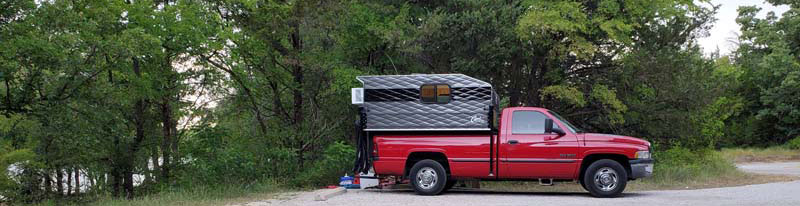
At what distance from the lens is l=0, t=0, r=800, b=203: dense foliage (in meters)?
17.0

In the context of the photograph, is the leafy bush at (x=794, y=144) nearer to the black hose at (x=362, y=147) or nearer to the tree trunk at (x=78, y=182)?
the black hose at (x=362, y=147)

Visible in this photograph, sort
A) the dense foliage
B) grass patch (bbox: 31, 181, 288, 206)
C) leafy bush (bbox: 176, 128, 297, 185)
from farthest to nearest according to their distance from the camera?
leafy bush (bbox: 176, 128, 297, 185) < the dense foliage < grass patch (bbox: 31, 181, 288, 206)

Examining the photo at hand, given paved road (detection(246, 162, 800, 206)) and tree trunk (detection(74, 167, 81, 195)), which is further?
tree trunk (detection(74, 167, 81, 195))

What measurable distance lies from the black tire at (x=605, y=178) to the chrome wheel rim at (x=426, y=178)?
9.40 ft

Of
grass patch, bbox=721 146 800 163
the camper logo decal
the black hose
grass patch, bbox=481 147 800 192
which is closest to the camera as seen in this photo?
the camper logo decal

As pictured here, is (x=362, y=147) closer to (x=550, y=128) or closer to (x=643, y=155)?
(x=550, y=128)

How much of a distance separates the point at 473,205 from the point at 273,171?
24.9ft

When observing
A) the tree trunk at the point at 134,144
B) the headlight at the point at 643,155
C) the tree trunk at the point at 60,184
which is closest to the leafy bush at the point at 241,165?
the tree trunk at the point at 134,144

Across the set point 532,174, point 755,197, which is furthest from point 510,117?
point 755,197

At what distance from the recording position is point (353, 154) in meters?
16.9

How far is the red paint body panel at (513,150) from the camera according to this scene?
12945 millimetres

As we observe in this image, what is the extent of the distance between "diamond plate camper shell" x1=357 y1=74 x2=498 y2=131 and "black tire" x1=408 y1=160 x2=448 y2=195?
0.71 m

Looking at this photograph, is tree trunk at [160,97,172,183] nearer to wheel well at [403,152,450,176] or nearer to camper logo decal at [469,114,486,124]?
Result: wheel well at [403,152,450,176]

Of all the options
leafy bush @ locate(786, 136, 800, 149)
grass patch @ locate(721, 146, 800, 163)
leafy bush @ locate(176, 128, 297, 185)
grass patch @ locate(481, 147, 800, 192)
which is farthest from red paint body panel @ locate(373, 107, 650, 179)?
leafy bush @ locate(786, 136, 800, 149)
